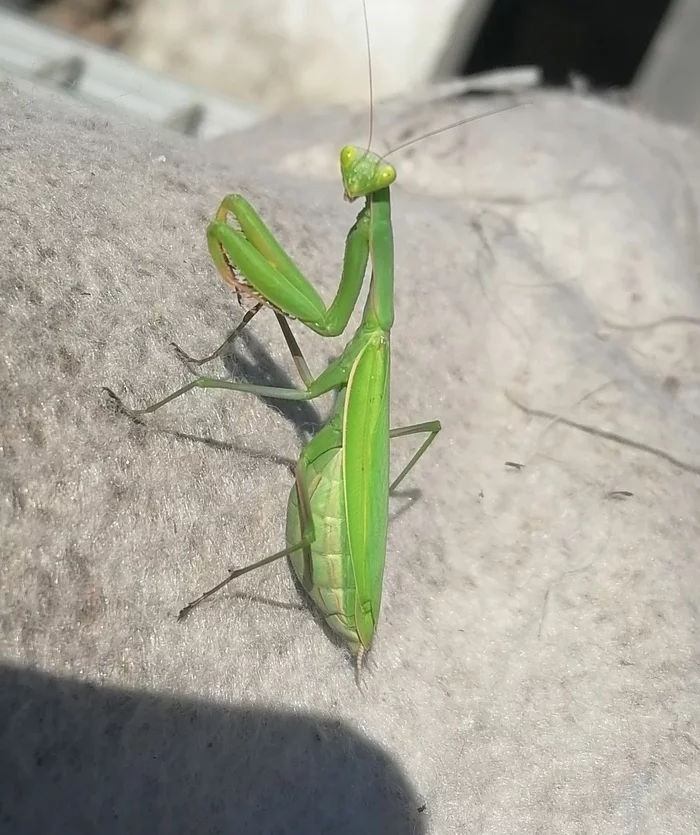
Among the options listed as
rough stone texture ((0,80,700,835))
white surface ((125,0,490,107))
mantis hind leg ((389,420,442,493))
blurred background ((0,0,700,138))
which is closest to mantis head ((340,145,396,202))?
rough stone texture ((0,80,700,835))

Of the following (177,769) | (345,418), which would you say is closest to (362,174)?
(345,418)

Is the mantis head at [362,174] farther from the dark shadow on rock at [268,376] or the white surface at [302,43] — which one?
the white surface at [302,43]

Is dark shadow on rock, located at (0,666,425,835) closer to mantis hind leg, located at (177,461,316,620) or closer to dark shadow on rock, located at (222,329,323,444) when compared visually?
mantis hind leg, located at (177,461,316,620)

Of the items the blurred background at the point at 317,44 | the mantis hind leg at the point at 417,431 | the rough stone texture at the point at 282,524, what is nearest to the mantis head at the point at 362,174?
the rough stone texture at the point at 282,524

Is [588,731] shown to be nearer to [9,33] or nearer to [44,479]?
[44,479]

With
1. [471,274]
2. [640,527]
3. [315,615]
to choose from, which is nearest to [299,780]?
[315,615]

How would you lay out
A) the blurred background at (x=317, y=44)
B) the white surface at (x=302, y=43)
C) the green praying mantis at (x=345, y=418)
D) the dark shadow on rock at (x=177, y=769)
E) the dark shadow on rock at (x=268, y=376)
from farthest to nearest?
the white surface at (x=302, y=43) → the blurred background at (x=317, y=44) → the dark shadow on rock at (x=268, y=376) → the green praying mantis at (x=345, y=418) → the dark shadow on rock at (x=177, y=769)

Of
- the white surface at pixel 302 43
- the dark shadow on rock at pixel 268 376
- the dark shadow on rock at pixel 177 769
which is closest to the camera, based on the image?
the dark shadow on rock at pixel 177 769
